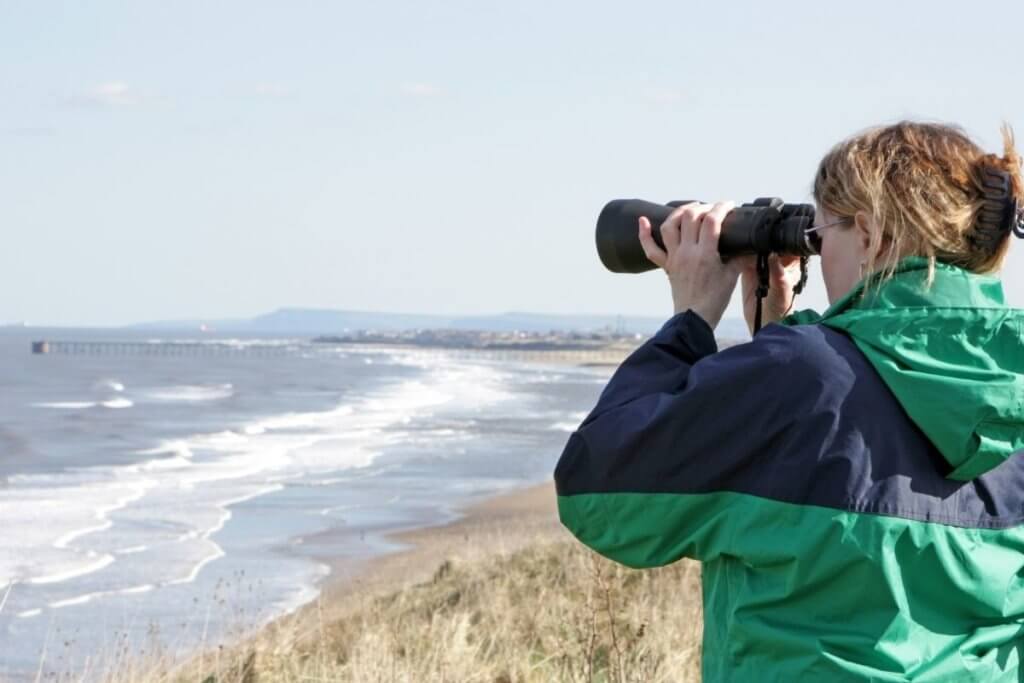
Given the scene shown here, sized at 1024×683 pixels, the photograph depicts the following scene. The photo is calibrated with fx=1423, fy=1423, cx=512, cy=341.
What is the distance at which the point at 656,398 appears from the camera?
178 cm

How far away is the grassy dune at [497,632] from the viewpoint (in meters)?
4.41

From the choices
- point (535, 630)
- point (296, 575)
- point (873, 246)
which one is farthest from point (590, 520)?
point (296, 575)

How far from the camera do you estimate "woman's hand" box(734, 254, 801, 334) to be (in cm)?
218

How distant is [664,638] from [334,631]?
3229 millimetres

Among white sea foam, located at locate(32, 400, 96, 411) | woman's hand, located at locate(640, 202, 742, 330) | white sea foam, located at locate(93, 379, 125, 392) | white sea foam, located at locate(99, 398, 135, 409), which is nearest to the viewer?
woman's hand, located at locate(640, 202, 742, 330)

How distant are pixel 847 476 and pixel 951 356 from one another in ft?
0.63

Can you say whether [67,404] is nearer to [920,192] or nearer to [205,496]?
[205,496]

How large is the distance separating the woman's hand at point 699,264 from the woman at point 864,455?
0.57 feet

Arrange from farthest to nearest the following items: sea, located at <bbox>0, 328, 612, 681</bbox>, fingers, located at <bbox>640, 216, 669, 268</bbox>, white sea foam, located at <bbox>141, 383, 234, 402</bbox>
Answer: white sea foam, located at <bbox>141, 383, 234, 402</bbox>, sea, located at <bbox>0, 328, 612, 681</bbox>, fingers, located at <bbox>640, 216, 669, 268</bbox>

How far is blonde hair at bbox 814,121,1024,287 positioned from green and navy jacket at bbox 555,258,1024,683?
0.03 m

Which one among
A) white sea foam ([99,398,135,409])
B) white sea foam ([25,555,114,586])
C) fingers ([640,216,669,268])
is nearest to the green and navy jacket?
fingers ([640,216,669,268])

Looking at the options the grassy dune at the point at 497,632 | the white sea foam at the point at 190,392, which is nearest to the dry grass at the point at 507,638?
the grassy dune at the point at 497,632

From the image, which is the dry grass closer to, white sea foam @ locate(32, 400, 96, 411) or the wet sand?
the wet sand

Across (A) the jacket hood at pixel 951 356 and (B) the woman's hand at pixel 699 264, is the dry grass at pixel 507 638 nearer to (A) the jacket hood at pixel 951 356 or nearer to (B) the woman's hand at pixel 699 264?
(B) the woman's hand at pixel 699 264
